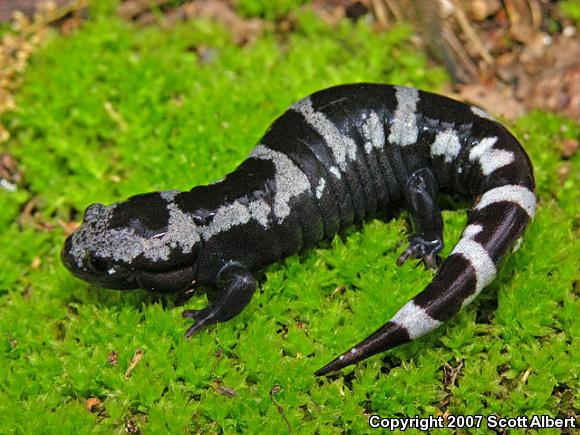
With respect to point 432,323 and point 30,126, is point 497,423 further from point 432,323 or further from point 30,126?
point 30,126

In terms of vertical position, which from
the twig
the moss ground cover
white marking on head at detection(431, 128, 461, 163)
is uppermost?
the twig

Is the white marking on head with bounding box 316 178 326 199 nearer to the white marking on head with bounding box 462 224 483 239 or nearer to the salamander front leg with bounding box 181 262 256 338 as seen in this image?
the salamander front leg with bounding box 181 262 256 338

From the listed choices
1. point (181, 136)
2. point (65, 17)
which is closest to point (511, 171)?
point (181, 136)

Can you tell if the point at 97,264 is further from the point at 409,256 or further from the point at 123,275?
the point at 409,256

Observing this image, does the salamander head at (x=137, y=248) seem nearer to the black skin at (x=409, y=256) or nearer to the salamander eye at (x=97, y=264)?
the salamander eye at (x=97, y=264)

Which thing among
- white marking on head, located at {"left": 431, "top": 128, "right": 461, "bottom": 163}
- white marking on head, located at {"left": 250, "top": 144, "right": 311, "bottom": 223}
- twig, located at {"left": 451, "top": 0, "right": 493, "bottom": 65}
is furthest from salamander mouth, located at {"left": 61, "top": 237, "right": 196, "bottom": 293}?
twig, located at {"left": 451, "top": 0, "right": 493, "bottom": 65}

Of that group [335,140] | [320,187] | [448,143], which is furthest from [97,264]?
[448,143]
